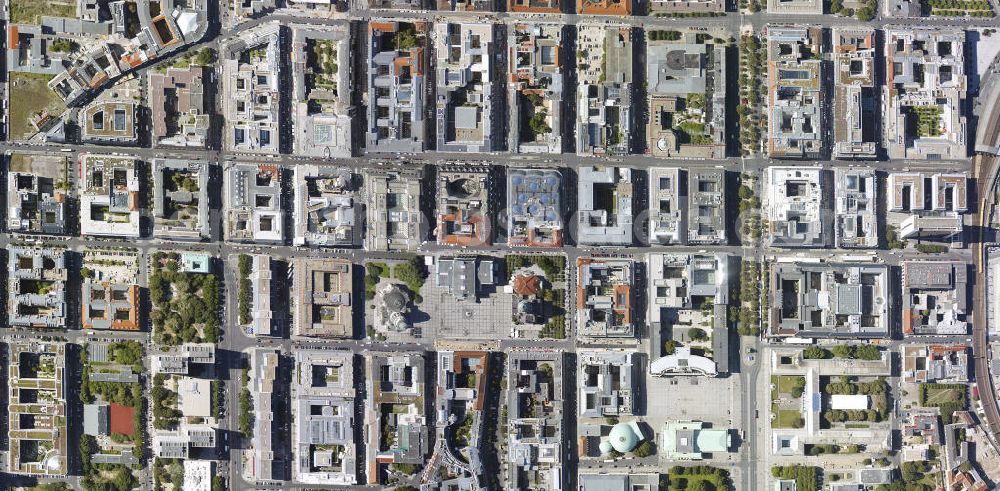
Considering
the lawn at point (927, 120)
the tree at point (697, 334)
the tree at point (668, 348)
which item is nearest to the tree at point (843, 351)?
the tree at point (697, 334)

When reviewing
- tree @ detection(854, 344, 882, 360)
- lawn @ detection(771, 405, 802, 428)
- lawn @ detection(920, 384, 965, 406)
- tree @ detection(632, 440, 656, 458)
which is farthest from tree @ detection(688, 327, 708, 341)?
lawn @ detection(920, 384, 965, 406)

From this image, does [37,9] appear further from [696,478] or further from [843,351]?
[843,351]

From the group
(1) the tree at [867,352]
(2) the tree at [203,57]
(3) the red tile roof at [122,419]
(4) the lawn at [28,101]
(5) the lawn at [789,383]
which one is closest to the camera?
(2) the tree at [203,57]

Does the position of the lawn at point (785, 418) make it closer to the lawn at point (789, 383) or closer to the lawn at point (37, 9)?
the lawn at point (789, 383)

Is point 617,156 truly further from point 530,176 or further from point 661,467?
point 661,467

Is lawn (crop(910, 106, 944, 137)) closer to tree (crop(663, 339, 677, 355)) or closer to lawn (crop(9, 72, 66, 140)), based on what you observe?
tree (crop(663, 339, 677, 355))

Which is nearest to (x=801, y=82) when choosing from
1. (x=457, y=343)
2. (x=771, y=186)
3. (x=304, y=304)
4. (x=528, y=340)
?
(x=771, y=186)

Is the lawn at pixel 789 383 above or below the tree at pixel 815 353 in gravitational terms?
below
